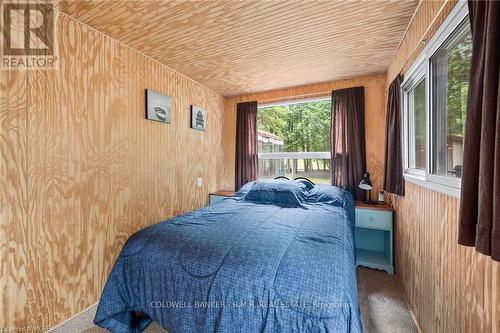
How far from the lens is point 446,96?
4.61 feet

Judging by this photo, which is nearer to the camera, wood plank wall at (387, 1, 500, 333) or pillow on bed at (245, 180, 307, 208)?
wood plank wall at (387, 1, 500, 333)

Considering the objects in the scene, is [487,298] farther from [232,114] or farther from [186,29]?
[232,114]

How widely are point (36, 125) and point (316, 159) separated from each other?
3083 mm

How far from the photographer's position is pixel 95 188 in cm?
188

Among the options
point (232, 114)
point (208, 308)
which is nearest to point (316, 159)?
point (232, 114)

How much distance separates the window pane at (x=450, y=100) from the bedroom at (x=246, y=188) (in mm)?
14

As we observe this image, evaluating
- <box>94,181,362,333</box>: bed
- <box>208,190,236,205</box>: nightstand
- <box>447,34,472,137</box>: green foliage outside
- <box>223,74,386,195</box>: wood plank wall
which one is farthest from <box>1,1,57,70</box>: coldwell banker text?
<box>223,74,386,195</box>: wood plank wall

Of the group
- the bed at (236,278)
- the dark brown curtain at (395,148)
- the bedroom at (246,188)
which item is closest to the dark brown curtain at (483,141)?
the bedroom at (246,188)

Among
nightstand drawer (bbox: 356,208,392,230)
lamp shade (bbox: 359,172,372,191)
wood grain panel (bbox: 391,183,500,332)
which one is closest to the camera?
wood grain panel (bbox: 391,183,500,332)

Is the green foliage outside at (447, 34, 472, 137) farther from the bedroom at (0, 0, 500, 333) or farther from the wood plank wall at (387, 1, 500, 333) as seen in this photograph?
the wood plank wall at (387, 1, 500, 333)

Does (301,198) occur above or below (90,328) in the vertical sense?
above

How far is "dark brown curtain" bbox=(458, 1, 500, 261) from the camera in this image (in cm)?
69

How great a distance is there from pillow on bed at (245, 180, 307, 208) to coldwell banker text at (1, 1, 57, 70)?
2167 mm

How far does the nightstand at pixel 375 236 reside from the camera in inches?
93.7
